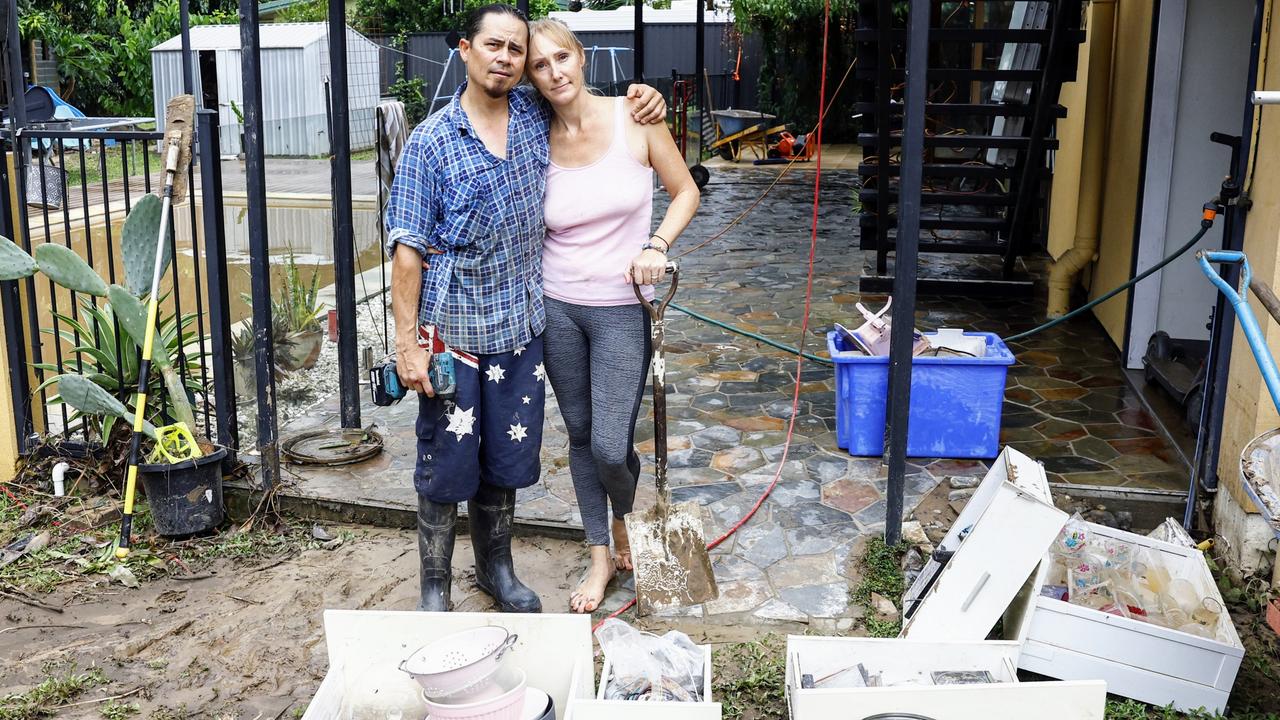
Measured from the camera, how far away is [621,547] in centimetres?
387

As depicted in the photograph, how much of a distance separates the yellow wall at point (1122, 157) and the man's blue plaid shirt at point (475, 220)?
3.98m

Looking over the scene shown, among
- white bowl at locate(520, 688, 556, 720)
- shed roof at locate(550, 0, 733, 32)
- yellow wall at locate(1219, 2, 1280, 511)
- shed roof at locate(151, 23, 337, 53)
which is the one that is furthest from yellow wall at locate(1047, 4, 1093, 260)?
shed roof at locate(550, 0, 733, 32)

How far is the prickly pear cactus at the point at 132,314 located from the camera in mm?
4293

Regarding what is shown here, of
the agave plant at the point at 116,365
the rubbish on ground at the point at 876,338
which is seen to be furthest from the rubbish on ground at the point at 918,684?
the agave plant at the point at 116,365

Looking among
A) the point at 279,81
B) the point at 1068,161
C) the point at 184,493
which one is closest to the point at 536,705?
the point at 184,493

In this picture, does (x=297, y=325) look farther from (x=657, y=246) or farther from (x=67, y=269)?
(x=657, y=246)

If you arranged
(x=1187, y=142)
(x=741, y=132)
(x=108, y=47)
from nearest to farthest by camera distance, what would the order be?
(x=1187, y=142) < (x=741, y=132) < (x=108, y=47)

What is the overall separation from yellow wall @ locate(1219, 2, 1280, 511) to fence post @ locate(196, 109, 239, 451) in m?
3.69

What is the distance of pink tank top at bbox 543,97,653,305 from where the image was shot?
10.6 feet

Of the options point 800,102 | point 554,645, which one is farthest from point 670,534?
point 800,102

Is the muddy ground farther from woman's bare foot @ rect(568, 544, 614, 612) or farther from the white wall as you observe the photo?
the white wall

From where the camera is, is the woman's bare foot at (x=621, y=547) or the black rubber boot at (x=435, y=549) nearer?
the black rubber boot at (x=435, y=549)

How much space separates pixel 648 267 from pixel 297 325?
3.54 m

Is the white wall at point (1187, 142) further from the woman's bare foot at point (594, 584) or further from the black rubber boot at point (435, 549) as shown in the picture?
the black rubber boot at point (435, 549)
